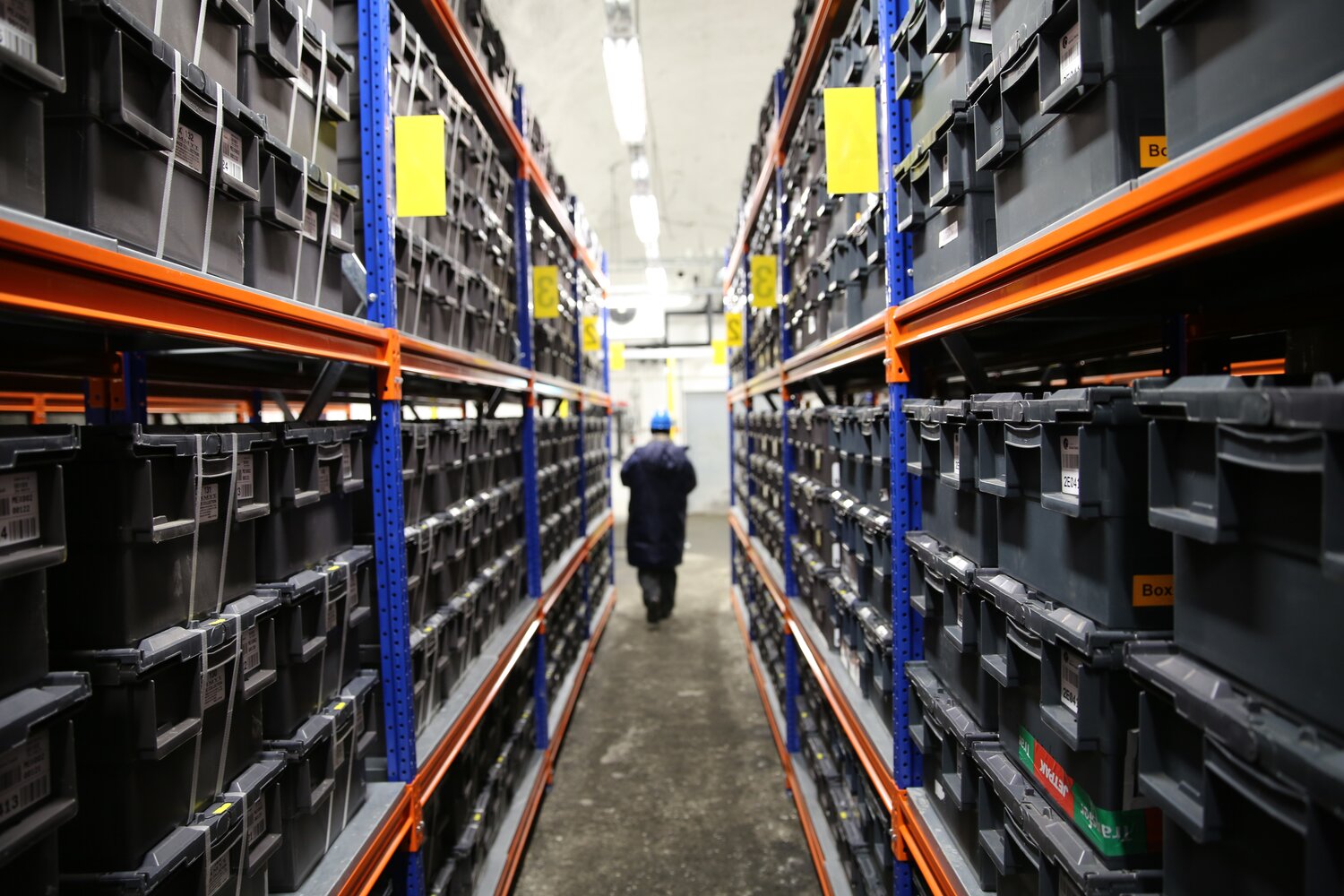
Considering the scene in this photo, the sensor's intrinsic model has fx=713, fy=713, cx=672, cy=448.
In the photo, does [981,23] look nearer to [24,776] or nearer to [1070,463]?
[1070,463]

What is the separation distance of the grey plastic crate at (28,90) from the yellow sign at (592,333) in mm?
5481

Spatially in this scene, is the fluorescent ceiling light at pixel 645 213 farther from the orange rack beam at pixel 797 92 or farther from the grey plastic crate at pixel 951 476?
the grey plastic crate at pixel 951 476

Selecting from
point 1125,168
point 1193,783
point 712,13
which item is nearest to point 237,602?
point 1193,783

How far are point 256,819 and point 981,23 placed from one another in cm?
211

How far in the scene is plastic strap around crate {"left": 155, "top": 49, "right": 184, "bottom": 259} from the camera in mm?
1097

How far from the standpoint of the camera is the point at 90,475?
106 cm

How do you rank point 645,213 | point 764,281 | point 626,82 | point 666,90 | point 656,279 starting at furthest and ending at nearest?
point 656,279 → point 645,213 → point 666,90 → point 626,82 → point 764,281

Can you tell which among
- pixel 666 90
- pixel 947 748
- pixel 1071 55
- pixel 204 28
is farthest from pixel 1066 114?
pixel 666 90

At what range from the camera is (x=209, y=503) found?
1.25 m

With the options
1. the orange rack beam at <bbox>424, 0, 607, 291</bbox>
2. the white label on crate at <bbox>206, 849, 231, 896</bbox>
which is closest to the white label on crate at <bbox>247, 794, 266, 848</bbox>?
the white label on crate at <bbox>206, 849, 231, 896</bbox>

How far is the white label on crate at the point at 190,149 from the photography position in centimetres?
116

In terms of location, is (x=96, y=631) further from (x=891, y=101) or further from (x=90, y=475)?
(x=891, y=101)

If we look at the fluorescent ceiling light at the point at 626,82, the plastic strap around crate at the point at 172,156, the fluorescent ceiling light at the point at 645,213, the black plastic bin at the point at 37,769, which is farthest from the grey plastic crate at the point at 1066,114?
the fluorescent ceiling light at the point at 645,213

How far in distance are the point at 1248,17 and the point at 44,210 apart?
4.78 ft
